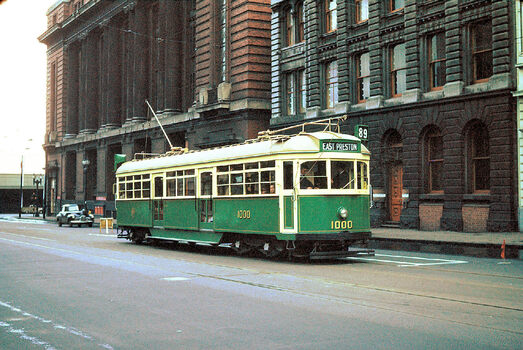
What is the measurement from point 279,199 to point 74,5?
186ft

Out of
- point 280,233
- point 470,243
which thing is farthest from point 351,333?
point 470,243

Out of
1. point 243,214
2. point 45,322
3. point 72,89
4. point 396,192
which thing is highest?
point 72,89

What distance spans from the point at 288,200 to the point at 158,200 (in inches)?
304

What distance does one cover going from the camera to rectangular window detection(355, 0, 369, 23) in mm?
32500

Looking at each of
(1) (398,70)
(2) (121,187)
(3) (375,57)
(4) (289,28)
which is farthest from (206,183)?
(4) (289,28)

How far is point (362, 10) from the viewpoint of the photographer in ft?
108

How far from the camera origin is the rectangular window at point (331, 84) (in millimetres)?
34469

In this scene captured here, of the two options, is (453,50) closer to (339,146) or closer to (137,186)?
(339,146)

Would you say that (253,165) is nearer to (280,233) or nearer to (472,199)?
(280,233)

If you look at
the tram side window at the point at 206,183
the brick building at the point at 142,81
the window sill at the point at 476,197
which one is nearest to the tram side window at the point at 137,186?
the tram side window at the point at 206,183

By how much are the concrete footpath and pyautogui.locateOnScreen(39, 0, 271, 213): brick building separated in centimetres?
1718

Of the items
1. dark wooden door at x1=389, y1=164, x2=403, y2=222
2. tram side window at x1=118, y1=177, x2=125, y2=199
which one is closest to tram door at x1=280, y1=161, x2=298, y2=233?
tram side window at x1=118, y1=177, x2=125, y2=199

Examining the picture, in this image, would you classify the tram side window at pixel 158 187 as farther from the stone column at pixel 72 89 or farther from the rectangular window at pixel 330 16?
the stone column at pixel 72 89

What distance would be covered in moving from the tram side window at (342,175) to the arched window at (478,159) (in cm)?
1145
